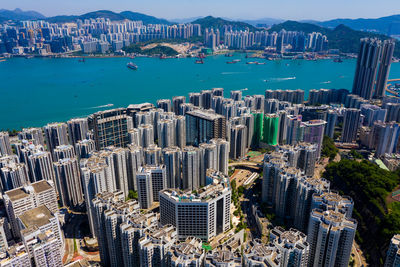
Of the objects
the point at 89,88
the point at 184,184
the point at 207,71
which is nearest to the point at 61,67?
the point at 89,88

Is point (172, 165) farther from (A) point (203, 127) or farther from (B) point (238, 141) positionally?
(B) point (238, 141)

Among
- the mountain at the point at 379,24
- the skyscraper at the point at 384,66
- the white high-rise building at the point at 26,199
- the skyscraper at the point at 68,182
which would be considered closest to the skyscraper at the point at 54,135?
the skyscraper at the point at 68,182

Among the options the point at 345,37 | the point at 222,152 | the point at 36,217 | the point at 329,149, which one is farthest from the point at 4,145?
the point at 345,37

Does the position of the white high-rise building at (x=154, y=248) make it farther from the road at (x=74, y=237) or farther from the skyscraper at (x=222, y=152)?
the skyscraper at (x=222, y=152)

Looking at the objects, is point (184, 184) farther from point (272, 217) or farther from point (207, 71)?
point (207, 71)

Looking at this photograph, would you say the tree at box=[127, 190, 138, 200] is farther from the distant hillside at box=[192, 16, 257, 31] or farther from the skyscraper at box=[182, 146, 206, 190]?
the distant hillside at box=[192, 16, 257, 31]

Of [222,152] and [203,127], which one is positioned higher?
[203,127]
